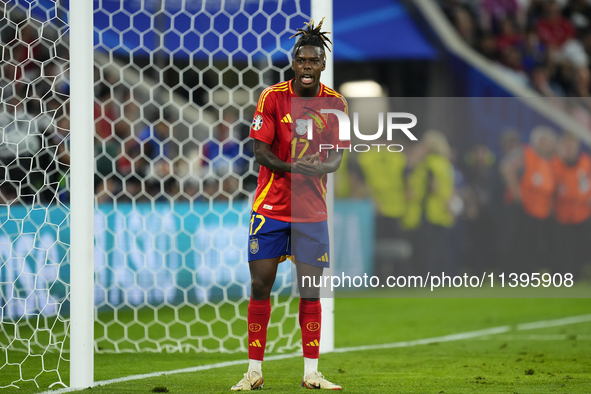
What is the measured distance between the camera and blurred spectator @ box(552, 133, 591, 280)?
943cm

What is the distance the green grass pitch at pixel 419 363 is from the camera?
138 inches

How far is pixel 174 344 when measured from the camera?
5074mm

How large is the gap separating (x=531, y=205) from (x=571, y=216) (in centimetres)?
65

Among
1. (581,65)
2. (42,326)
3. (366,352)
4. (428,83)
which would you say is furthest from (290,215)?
(581,65)

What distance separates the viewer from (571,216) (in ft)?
31.2

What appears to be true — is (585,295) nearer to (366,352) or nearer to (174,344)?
(366,352)

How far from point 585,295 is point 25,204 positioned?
20.9 feet

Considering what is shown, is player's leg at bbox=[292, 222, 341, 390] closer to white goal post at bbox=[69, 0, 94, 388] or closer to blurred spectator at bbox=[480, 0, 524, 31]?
white goal post at bbox=[69, 0, 94, 388]

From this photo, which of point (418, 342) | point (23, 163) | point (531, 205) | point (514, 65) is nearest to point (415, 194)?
point (531, 205)

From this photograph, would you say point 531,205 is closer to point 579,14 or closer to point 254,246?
point 579,14

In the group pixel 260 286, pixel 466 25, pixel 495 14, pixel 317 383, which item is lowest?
pixel 317 383

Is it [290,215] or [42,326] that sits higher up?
[290,215]

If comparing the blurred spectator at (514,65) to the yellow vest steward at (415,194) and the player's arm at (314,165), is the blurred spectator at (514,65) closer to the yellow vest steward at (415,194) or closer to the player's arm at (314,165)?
the yellow vest steward at (415,194)

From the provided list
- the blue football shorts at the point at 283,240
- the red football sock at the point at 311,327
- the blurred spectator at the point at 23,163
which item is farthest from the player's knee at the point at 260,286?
the blurred spectator at the point at 23,163
